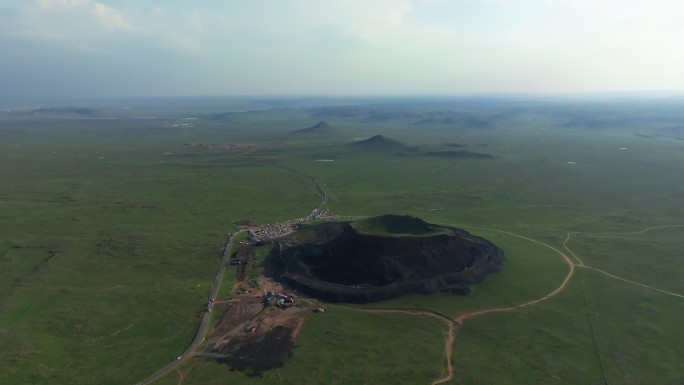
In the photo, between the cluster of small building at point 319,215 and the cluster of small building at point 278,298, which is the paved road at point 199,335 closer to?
the cluster of small building at point 278,298

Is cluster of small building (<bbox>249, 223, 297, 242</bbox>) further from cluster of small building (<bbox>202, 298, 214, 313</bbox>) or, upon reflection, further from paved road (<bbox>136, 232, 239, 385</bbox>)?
cluster of small building (<bbox>202, 298, 214, 313</bbox>)

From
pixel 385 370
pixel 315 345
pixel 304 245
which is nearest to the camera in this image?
pixel 385 370

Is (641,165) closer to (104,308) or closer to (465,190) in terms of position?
(465,190)

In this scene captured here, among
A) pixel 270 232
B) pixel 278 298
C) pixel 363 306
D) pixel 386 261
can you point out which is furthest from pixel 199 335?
pixel 270 232

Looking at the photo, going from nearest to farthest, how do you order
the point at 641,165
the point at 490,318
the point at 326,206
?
the point at 490,318, the point at 326,206, the point at 641,165

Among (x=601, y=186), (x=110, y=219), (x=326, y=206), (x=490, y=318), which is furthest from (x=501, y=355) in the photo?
(x=601, y=186)

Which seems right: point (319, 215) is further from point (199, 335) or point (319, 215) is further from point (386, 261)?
point (199, 335)

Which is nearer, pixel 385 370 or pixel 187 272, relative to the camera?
pixel 385 370
